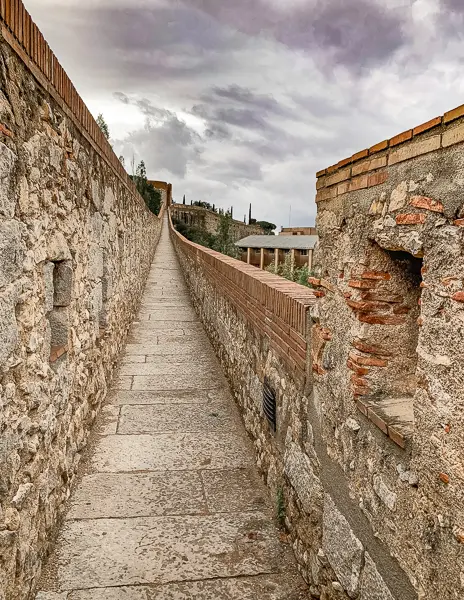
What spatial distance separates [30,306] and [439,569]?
205cm

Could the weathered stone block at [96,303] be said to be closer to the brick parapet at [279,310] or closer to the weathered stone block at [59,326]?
the weathered stone block at [59,326]

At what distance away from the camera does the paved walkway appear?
9.18 ft

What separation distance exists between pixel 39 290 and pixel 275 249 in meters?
38.0

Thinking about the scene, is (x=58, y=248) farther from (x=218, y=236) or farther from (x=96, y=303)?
(x=218, y=236)

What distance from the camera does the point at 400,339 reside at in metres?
2.38

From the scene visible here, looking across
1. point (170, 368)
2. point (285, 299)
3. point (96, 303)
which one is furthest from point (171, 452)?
point (170, 368)

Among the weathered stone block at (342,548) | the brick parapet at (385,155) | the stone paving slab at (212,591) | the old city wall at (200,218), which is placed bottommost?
the stone paving slab at (212,591)

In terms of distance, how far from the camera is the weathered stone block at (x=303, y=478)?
9.25 ft

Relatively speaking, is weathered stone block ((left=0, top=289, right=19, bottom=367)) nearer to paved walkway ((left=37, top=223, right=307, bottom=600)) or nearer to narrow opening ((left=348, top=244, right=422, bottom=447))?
paved walkway ((left=37, top=223, right=307, bottom=600))

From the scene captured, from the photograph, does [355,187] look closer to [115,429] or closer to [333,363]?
[333,363]

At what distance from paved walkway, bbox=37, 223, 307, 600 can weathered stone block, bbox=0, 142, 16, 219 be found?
1928 millimetres

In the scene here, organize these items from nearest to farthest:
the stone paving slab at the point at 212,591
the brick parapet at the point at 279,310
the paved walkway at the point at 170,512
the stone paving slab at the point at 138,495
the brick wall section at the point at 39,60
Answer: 1. the brick wall section at the point at 39,60
2. the stone paving slab at the point at 212,591
3. the paved walkway at the point at 170,512
4. the brick parapet at the point at 279,310
5. the stone paving slab at the point at 138,495

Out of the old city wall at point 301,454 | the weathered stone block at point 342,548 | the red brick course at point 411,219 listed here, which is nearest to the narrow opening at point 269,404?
the old city wall at point 301,454

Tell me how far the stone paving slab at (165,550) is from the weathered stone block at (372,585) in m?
0.89
